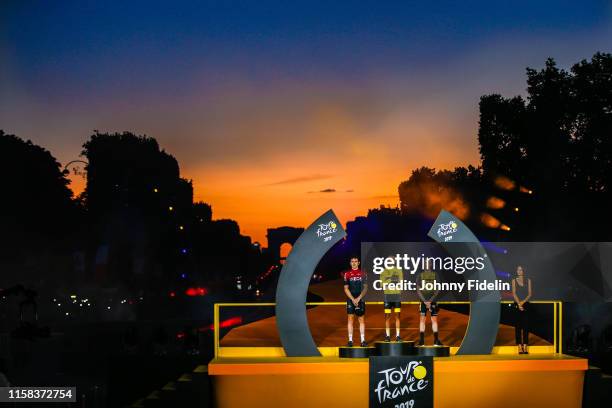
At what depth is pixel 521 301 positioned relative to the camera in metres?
23.6

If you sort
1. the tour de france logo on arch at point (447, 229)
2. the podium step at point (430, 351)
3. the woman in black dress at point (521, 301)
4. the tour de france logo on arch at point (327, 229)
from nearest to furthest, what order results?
the podium step at point (430, 351)
the tour de france logo on arch at point (327, 229)
the tour de france logo on arch at point (447, 229)
the woman in black dress at point (521, 301)

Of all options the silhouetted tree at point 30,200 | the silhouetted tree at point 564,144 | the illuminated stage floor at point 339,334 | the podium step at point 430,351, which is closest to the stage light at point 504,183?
the silhouetted tree at point 564,144

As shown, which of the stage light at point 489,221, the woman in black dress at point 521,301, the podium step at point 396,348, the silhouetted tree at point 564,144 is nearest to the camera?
the podium step at point 396,348

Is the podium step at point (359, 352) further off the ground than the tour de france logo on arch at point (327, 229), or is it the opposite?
the tour de france logo on arch at point (327, 229)

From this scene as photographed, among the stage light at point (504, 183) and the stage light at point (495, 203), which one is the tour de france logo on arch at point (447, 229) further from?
the stage light at point (504, 183)

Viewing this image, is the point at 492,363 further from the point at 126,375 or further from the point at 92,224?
the point at 92,224

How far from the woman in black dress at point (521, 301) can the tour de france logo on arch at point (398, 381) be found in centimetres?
348

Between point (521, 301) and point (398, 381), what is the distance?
4486 millimetres

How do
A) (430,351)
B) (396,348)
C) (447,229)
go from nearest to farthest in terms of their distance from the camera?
1. (396,348)
2. (430,351)
3. (447,229)

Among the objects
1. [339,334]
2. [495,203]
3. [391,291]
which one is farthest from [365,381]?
[495,203]

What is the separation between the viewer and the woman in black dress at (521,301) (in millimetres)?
23391

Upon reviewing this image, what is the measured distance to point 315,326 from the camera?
128 feet

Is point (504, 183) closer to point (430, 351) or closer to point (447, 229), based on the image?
point (447, 229)

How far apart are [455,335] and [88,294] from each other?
49.8m
